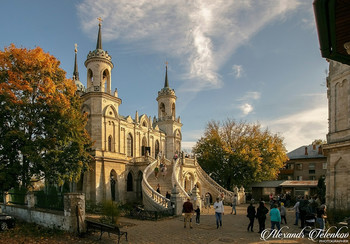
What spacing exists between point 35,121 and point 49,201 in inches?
240

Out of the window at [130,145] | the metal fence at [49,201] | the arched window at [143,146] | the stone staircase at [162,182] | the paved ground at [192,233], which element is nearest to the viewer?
the paved ground at [192,233]

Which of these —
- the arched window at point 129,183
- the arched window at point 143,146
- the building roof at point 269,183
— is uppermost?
the arched window at point 143,146

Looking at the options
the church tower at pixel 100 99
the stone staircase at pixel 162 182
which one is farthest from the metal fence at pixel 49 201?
the stone staircase at pixel 162 182

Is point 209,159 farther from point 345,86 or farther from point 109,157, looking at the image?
point 345,86

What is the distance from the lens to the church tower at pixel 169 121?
139 feet

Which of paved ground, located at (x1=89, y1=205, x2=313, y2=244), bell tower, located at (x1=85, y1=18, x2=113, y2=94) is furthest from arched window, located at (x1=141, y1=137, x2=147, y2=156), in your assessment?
paved ground, located at (x1=89, y1=205, x2=313, y2=244)

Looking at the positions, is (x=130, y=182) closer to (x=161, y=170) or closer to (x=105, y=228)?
(x=161, y=170)

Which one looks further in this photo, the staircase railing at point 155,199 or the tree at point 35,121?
the staircase railing at point 155,199

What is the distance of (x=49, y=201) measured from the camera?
612 inches

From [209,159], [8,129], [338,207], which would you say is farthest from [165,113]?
[338,207]

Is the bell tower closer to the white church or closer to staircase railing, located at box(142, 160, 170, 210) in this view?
the white church

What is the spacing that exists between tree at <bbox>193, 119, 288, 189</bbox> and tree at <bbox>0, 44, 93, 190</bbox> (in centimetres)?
1999

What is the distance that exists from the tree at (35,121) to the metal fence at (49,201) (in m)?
2.01

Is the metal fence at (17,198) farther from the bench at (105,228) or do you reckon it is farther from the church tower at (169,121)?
the church tower at (169,121)
